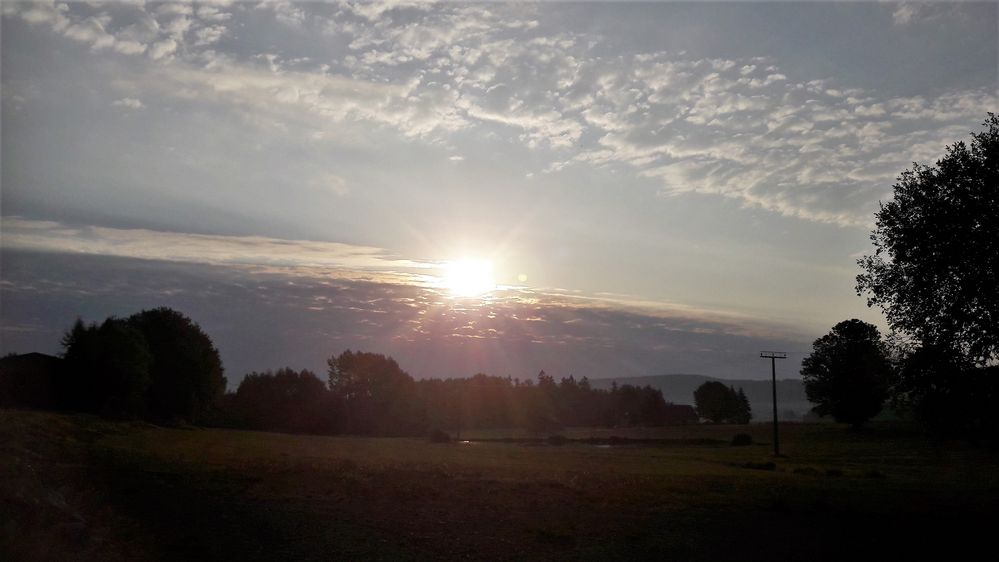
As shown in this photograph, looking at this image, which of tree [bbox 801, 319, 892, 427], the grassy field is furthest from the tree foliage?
tree [bbox 801, 319, 892, 427]

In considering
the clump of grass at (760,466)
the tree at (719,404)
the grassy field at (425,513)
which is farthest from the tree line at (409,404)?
the grassy field at (425,513)

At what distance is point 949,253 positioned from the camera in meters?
27.7

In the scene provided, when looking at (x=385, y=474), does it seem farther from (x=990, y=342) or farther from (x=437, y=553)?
(x=990, y=342)

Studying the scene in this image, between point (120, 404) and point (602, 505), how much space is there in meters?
62.7

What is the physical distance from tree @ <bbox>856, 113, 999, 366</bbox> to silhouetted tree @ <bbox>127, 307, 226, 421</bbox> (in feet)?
254

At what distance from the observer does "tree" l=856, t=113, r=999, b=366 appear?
88.4ft

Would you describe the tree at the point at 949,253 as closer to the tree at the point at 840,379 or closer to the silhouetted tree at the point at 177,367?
the tree at the point at 840,379

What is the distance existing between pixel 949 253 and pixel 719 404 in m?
137

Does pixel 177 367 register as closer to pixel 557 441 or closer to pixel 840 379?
pixel 557 441

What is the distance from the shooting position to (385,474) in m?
28.7

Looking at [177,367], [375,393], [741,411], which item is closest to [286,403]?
[375,393]

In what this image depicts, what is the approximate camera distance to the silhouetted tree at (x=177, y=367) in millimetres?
82750

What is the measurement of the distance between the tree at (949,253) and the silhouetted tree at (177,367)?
77528 millimetres

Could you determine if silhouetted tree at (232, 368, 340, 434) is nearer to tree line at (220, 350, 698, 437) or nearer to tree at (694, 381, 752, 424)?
tree line at (220, 350, 698, 437)
